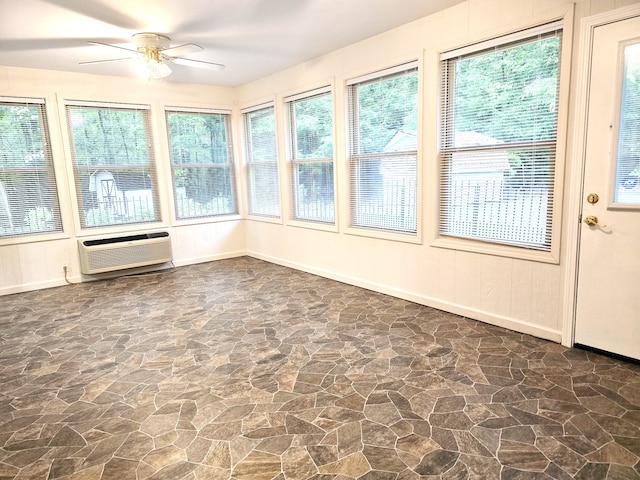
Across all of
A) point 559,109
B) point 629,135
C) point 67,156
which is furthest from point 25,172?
point 629,135

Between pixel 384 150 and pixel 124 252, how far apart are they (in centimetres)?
369

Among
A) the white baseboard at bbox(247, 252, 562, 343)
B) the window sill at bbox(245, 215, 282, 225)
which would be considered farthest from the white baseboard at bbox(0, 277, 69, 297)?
the white baseboard at bbox(247, 252, 562, 343)

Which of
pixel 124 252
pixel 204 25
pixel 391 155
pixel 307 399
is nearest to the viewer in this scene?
pixel 307 399

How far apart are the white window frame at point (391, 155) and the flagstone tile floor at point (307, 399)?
0.73 meters

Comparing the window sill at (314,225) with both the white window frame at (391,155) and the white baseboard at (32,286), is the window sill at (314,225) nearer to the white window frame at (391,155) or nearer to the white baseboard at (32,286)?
the white window frame at (391,155)

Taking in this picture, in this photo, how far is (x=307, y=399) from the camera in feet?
7.91

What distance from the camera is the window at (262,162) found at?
19.3 ft

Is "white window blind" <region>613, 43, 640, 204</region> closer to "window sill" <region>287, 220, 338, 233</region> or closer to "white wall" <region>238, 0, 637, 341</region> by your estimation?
"white wall" <region>238, 0, 637, 341</region>

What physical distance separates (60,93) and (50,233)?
1.75m

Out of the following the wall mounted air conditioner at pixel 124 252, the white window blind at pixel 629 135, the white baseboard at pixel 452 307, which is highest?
the white window blind at pixel 629 135

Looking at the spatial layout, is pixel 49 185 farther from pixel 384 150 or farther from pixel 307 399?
pixel 307 399

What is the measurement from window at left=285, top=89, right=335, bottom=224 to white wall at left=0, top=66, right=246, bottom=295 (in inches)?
62.5

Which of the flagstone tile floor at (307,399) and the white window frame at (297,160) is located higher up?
the white window frame at (297,160)

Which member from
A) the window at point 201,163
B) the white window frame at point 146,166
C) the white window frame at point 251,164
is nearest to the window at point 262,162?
the white window frame at point 251,164
